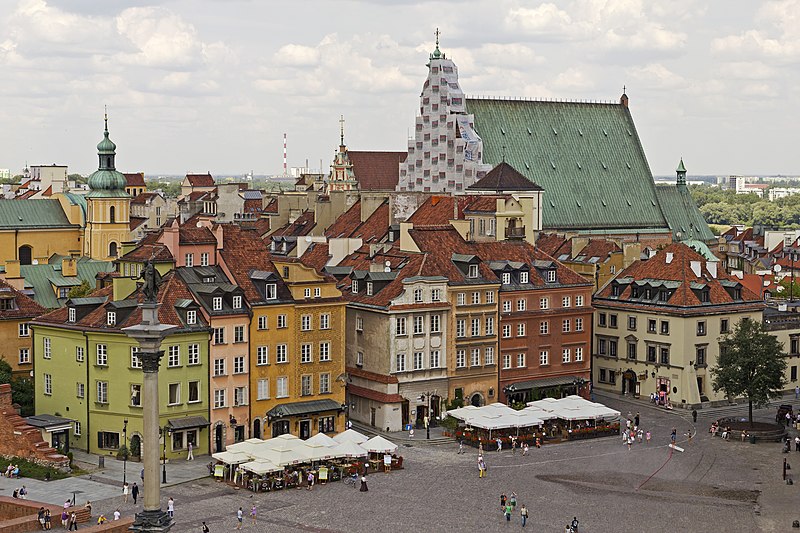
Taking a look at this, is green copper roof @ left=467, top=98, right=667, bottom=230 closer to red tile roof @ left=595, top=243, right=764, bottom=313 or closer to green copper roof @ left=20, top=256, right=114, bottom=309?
red tile roof @ left=595, top=243, right=764, bottom=313

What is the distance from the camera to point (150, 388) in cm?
5291

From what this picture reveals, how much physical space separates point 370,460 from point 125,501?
53.1 ft

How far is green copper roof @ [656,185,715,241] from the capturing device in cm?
15425

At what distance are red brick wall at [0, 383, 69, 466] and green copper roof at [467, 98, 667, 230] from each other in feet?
217

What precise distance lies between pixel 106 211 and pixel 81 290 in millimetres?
44466

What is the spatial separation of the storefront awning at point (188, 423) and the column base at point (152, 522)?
108 ft

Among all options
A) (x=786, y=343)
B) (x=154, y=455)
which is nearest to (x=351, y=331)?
(x=786, y=343)

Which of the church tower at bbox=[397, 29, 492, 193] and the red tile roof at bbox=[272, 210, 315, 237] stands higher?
the church tower at bbox=[397, 29, 492, 193]

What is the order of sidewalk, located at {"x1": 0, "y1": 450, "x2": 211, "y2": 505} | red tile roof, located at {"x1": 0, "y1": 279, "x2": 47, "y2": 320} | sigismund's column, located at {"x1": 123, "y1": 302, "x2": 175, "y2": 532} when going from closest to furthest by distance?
sigismund's column, located at {"x1": 123, "y1": 302, "x2": 175, "y2": 532} → sidewalk, located at {"x1": 0, "y1": 450, "x2": 211, "y2": 505} → red tile roof, located at {"x1": 0, "y1": 279, "x2": 47, "y2": 320}

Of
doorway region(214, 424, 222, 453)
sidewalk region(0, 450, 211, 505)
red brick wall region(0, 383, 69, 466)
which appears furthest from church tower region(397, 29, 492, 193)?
red brick wall region(0, 383, 69, 466)

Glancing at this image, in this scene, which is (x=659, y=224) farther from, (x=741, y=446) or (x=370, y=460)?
(x=370, y=460)

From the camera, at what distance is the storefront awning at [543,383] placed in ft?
330

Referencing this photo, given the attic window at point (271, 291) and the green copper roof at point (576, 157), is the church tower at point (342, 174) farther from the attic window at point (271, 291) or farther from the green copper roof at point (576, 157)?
the attic window at point (271, 291)

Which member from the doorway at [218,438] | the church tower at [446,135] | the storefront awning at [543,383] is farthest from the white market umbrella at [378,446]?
the church tower at [446,135]
